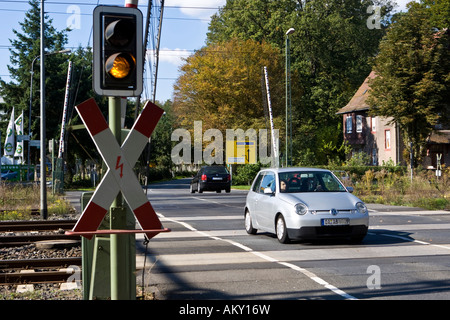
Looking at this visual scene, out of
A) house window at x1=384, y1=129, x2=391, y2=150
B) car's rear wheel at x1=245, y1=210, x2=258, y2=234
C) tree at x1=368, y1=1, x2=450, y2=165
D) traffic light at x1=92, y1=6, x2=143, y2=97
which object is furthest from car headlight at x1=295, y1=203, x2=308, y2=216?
house window at x1=384, y1=129, x2=391, y2=150

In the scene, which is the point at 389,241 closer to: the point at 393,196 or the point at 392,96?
the point at 393,196

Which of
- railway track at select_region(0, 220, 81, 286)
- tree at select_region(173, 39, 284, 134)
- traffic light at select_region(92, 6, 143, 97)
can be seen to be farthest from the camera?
tree at select_region(173, 39, 284, 134)

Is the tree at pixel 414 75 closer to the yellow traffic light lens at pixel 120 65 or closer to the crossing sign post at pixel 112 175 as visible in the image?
the yellow traffic light lens at pixel 120 65

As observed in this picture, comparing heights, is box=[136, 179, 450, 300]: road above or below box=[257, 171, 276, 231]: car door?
below

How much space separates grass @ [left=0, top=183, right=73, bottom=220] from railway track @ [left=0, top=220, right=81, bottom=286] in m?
4.36

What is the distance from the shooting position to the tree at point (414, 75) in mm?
42250

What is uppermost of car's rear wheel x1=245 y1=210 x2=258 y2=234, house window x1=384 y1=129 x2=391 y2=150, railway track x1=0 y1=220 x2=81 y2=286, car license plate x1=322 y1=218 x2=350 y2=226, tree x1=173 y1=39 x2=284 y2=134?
tree x1=173 y1=39 x2=284 y2=134

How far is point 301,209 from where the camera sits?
1248 centimetres

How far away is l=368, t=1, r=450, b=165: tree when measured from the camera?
42.2 meters

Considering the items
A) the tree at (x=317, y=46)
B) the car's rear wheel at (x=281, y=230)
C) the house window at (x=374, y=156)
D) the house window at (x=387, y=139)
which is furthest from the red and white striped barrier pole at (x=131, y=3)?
the house window at (x=374, y=156)

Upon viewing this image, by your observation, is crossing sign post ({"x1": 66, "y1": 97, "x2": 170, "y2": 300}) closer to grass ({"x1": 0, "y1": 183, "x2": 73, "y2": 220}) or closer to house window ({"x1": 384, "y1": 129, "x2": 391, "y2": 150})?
grass ({"x1": 0, "y1": 183, "x2": 73, "y2": 220})

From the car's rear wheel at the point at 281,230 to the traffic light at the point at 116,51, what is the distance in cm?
799

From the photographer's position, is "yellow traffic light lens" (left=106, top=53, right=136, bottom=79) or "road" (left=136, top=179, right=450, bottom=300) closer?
"yellow traffic light lens" (left=106, top=53, right=136, bottom=79)

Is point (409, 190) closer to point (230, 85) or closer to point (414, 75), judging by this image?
point (414, 75)
